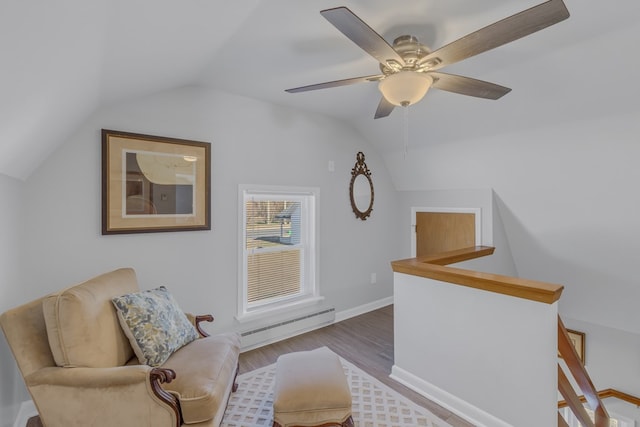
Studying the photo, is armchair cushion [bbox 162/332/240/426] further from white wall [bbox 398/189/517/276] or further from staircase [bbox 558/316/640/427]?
white wall [bbox 398/189/517/276]

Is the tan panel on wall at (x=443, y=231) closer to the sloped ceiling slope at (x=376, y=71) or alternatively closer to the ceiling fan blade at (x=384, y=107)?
the sloped ceiling slope at (x=376, y=71)

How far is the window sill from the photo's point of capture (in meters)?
2.95

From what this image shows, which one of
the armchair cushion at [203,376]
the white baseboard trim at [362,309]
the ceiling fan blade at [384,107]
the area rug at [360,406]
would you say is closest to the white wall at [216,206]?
the white baseboard trim at [362,309]

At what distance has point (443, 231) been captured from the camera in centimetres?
399

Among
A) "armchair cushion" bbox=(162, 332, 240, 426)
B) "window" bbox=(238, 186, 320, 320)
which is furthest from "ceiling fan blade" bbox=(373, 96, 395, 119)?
"armchair cushion" bbox=(162, 332, 240, 426)

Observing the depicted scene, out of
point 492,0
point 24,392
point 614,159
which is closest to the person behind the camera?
point 492,0

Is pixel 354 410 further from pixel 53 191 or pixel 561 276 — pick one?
pixel 561 276

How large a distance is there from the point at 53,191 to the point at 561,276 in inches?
194

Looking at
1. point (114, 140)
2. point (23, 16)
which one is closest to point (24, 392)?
point (114, 140)

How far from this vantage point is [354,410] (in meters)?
2.11

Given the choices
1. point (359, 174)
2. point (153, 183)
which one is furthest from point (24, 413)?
point (359, 174)

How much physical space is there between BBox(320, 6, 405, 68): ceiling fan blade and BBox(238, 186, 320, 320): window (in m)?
1.83

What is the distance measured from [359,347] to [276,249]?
1.33 m

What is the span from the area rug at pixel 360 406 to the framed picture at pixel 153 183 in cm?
139
